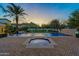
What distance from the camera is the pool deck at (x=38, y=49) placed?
2.06 m

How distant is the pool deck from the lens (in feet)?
6.75

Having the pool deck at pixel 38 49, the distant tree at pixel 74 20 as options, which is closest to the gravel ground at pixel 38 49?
the pool deck at pixel 38 49

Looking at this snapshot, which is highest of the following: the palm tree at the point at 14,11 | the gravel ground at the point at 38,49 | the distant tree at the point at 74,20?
the palm tree at the point at 14,11

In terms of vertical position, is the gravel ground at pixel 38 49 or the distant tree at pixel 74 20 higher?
the distant tree at pixel 74 20

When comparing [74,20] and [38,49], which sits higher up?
[74,20]

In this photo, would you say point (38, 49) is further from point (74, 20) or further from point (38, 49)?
point (74, 20)

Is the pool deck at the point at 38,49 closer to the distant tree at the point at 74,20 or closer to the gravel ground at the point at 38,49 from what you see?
the gravel ground at the point at 38,49

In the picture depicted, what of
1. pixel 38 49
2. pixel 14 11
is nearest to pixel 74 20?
pixel 38 49

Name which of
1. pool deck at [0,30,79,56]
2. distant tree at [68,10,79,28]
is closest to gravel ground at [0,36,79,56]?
pool deck at [0,30,79,56]

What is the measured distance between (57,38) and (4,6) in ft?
1.84

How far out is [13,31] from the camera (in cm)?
211

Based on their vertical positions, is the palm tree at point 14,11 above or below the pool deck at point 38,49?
above

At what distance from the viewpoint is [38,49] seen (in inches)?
81.6

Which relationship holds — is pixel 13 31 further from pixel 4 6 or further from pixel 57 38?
pixel 57 38
